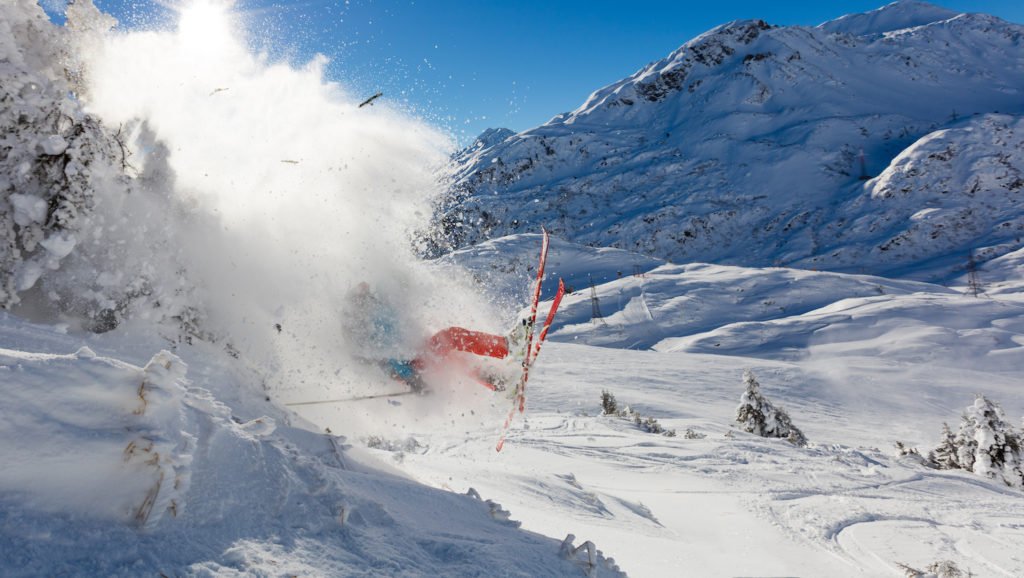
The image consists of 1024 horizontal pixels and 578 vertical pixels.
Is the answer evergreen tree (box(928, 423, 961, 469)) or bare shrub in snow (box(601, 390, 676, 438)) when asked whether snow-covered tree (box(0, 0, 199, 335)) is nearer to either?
bare shrub in snow (box(601, 390, 676, 438))

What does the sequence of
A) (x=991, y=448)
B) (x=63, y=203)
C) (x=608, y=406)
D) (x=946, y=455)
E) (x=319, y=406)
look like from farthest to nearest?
(x=608, y=406)
(x=946, y=455)
(x=991, y=448)
(x=319, y=406)
(x=63, y=203)

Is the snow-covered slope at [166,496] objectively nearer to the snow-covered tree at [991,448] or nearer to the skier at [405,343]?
the skier at [405,343]

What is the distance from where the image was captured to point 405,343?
1075 cm

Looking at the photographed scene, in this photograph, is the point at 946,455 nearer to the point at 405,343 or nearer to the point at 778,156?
the point at 405,343

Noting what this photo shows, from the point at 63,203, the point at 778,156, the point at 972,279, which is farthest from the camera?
the point at 778,156

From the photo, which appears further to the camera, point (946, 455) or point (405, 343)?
point (946, 455)

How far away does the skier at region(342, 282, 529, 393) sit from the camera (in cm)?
1030

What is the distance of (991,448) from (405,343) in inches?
699

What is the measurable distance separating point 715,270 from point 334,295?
53781 millimetres

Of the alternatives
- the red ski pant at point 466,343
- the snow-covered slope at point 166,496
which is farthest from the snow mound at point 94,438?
the red ski pant at point 466,343

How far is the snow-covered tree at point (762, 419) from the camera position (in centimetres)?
2016

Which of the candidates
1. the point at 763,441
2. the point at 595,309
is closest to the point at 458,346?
the point at 763,441

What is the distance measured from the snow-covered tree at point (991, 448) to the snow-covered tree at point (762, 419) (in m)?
4.65

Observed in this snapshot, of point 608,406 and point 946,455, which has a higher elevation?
point 946,455
